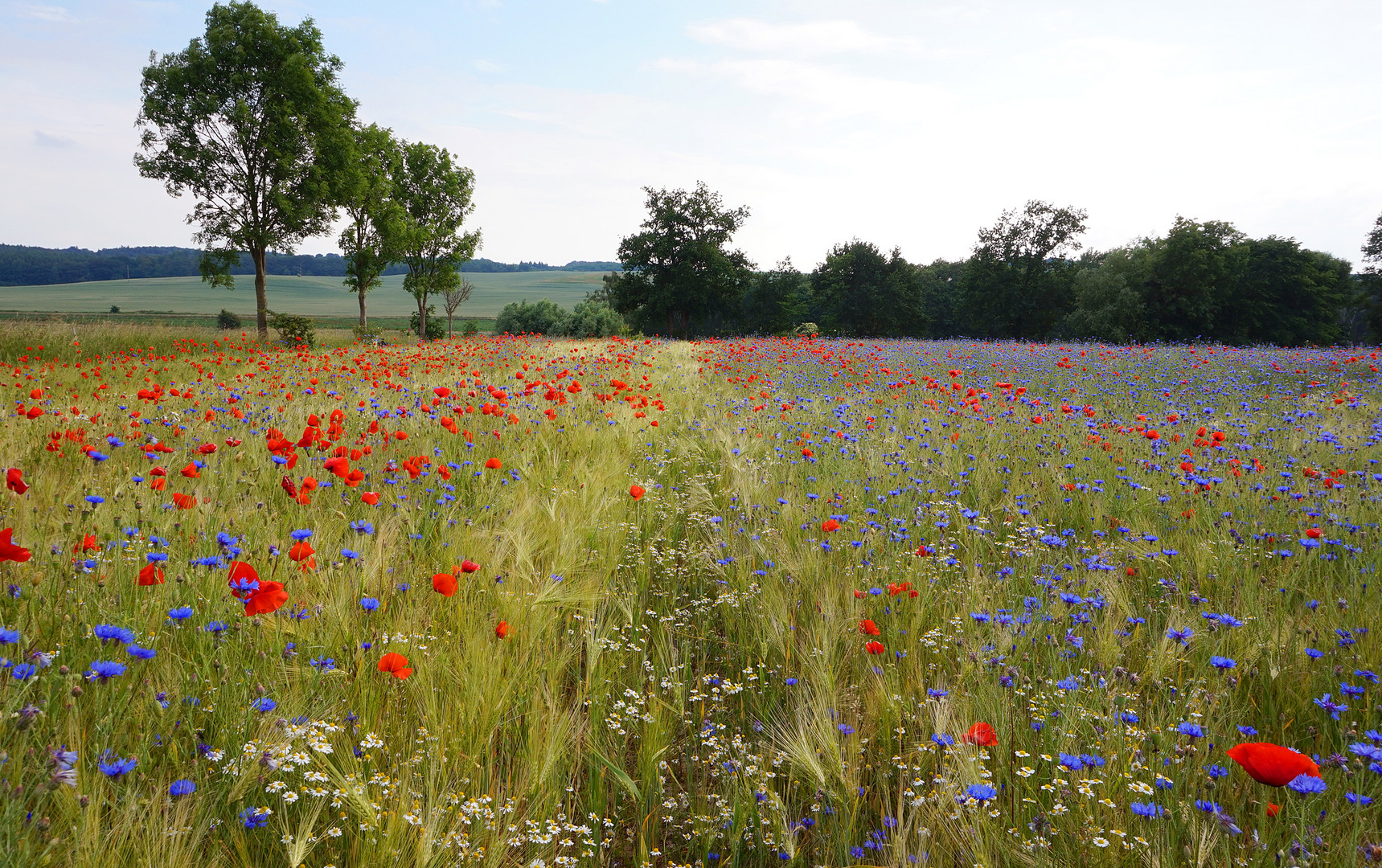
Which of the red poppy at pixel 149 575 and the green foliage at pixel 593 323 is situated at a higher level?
the green foliage at pixel 593 323

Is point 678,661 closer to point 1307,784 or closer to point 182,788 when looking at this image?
point 182,788

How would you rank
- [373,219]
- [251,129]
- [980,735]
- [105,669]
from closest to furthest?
[105,669], [980,735], [251,129], [373,219]

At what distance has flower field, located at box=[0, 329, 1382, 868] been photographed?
1443mm

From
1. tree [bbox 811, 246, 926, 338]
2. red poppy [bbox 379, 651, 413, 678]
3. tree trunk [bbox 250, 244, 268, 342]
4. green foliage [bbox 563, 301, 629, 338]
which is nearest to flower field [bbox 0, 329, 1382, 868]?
red poppy [bbox 379, 651, 413, 678]

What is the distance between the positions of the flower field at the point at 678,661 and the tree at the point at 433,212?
36.1 m

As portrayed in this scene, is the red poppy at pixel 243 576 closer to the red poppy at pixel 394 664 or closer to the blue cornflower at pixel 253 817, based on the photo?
the red poppy at pixel 394 664

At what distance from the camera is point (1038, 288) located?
170 ft

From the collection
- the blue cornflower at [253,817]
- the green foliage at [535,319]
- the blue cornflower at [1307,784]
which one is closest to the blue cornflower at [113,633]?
the blue cornflower at [253,817]

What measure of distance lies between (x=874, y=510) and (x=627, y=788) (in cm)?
206

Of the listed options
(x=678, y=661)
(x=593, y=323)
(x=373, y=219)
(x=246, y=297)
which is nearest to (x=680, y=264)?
(x=593, y=323)

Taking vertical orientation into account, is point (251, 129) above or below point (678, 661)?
above

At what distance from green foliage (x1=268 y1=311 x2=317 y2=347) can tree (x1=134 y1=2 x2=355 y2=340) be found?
30.2 inches

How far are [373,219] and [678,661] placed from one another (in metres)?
34.4

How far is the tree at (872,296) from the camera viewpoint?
57219mm
